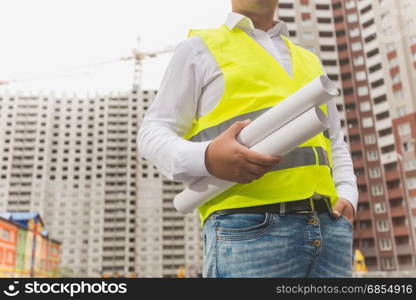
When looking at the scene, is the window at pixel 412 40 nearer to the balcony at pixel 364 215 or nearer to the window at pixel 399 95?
the window at pixel 399 95

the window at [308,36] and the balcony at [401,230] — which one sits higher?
the window at [308,36]

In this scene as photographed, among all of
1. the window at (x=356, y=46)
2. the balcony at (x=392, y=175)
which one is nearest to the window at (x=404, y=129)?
the balcony at (x=392, y=175)

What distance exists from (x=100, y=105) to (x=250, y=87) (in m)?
47.5

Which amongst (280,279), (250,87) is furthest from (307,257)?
(250,87)

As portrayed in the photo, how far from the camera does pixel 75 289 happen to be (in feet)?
2.16

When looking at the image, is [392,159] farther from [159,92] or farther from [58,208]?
[58,208]

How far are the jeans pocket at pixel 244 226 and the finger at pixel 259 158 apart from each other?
108 millimetres

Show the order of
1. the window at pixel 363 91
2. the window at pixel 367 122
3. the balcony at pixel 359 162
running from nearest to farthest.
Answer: the balcony at pixel 359 162 < the window at pixel 367 122 < the window at pixel 363 91

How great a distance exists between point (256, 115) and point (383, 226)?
28.1 m

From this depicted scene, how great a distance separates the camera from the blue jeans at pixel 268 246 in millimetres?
603

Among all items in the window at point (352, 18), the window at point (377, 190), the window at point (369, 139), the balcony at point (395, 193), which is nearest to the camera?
the balcony at point (395, 193)

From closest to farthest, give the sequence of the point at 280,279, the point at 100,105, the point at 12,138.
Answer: the point at 280,279 < the point at 12,138 < the point at 100,105

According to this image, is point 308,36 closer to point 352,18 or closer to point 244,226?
point 352,18

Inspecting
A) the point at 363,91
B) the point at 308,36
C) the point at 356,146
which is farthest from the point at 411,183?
the point at 308,36
